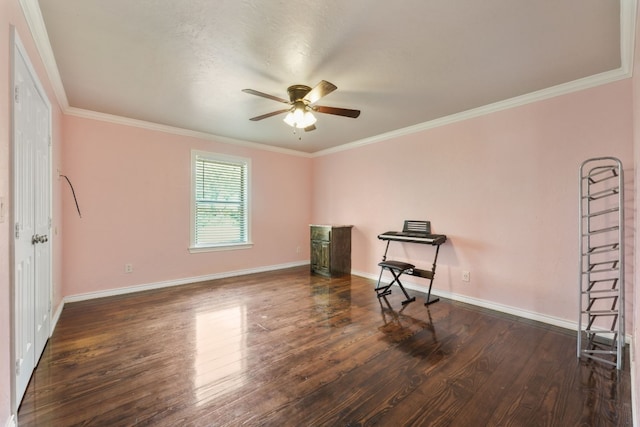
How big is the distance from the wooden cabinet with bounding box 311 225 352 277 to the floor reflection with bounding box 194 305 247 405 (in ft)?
6.68

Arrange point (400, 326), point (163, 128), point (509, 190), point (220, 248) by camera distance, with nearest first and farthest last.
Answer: point (400, 326)
point (509, 190)
point (163, 128)
point (220, 248)

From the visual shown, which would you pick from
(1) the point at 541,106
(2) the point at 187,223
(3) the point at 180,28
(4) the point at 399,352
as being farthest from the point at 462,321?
(2) the point at 187,223

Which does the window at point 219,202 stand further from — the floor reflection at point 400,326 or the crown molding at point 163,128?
the floor reflection at point 400,326

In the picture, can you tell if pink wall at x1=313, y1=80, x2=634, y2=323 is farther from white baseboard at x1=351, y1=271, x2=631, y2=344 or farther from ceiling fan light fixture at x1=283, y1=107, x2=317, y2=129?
ceiling fan light fixture at x1=283, y1=107, x2=317, y2=129

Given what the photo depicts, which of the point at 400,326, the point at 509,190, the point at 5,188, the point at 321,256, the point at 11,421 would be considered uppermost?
the point at 509,190

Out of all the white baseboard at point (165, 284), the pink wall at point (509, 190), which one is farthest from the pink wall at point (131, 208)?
the pink wall at point (509, 190)

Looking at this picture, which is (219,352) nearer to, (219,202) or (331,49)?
(331,49)

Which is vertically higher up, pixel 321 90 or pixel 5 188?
pixel 321 90

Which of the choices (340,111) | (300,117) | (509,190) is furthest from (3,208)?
(509,190)

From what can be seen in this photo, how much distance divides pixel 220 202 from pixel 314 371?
141 inches

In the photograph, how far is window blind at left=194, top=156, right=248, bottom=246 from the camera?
469 centimetres

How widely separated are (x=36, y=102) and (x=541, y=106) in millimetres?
4628

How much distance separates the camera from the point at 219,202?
4902 mm

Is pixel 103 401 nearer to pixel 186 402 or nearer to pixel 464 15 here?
pixel 186 402
